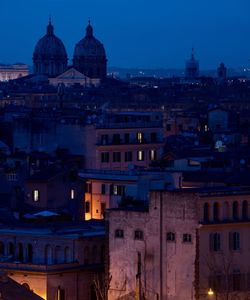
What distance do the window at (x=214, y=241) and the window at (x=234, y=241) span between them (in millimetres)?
299

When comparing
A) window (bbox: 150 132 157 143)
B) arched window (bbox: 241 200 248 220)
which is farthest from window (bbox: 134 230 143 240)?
window (bbox: 150 132 157 143)

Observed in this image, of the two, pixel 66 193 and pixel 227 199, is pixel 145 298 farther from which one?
pixel 66 193

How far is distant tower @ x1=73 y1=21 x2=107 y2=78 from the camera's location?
194 meters

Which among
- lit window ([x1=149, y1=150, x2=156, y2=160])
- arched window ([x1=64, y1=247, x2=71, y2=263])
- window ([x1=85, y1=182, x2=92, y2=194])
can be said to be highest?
lit window ([x1=149, y1=150, x2=156, y2=160])

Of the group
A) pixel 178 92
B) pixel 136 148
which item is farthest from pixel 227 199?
pixel 178 92

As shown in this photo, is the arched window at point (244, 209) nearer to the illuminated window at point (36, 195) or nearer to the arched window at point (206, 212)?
the arched window at point (206, 212)

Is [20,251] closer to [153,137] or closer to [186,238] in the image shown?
[186,238]

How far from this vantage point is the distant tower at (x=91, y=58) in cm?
19438

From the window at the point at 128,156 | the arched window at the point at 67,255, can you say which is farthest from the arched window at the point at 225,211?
the window at the point at 128,156

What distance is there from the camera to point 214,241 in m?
42.1

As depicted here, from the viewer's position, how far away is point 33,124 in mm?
71375

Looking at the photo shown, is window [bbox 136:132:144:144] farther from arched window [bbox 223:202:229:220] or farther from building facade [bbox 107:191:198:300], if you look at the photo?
arched window [bbox 223:202:229:220]

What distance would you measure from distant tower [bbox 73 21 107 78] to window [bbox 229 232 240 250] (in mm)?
151435

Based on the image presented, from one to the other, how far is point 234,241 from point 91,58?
153102 millimetres
